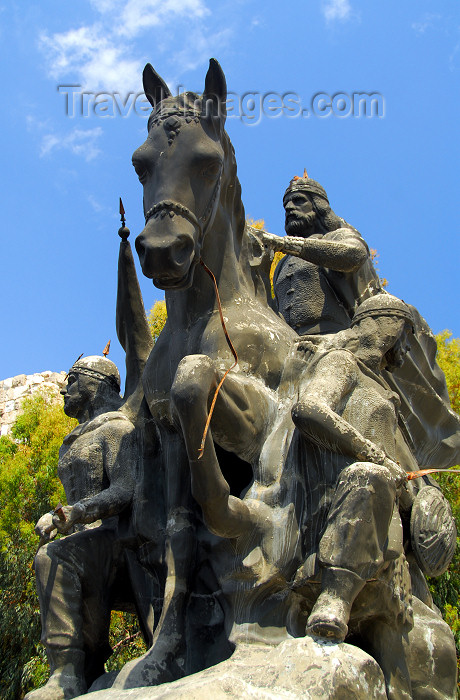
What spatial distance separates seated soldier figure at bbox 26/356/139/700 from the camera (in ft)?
14.8

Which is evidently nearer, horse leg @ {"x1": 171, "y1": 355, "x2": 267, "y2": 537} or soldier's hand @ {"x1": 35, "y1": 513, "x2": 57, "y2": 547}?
horse leg @ {"x1": 171, "y1": 355, "x2": 267, "y2": 537}

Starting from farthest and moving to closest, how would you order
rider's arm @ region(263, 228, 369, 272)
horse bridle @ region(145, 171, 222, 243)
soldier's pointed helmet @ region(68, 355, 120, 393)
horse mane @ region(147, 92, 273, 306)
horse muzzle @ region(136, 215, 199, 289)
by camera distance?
1. soldier's pointed helmet @ region(68, 355, 120, 393)
2. rider's arm @ region(263, 228, 369, 272)
3. horse mane @ region(147, 92, 273, 306)
4. horse bridle @ region(145, 171, 222, 243)
5. horse muzzle @ region(136, 215, 199, 289)

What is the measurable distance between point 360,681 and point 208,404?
1410 millimetres

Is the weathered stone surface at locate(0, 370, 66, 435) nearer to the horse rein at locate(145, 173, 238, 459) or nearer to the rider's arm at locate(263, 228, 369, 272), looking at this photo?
the rider's arm at locate(263, 228, 369, 272)

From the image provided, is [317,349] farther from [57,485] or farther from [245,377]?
[57,485]

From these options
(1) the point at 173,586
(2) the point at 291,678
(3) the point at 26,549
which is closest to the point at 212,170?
(1) the point at 173,586

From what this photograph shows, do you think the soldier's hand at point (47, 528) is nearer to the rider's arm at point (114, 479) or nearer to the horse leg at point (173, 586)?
the rider's arm at point (114, 479)

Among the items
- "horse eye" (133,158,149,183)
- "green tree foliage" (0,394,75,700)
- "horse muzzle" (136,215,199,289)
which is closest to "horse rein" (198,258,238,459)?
"horse muzzle" (136,215,199,289)

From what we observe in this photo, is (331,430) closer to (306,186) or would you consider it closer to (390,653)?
(390,653)

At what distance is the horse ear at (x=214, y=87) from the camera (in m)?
4.81

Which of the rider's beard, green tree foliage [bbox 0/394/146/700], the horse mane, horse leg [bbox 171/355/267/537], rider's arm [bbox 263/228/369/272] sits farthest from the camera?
green tree foliage [bbox 0/394/146/700]

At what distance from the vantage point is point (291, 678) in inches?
136

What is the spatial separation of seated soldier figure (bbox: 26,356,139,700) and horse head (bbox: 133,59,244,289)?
1.27 meters

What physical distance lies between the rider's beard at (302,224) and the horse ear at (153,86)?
181 cm
